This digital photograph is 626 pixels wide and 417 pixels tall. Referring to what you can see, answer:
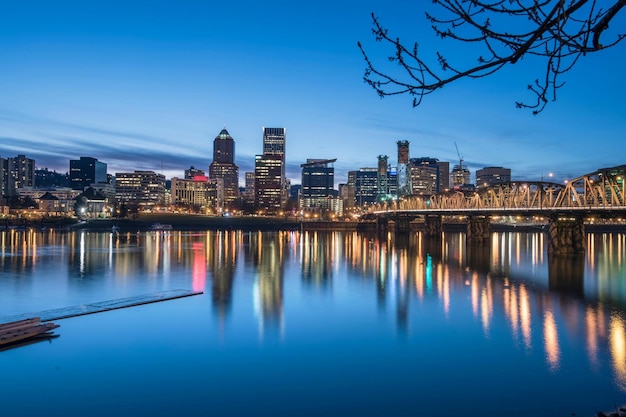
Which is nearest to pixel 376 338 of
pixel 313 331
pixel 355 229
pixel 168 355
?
pixel 313 331

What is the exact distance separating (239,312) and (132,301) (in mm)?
6908

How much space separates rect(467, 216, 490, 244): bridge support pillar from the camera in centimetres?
10121

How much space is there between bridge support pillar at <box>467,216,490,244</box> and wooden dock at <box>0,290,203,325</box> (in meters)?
78.2

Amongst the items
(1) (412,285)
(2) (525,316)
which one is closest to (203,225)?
(1) (412,285)

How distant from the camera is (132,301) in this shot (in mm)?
30016

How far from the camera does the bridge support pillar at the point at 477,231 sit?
101 metres

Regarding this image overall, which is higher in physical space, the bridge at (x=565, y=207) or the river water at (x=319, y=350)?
the bridge at (x=565, y=207)

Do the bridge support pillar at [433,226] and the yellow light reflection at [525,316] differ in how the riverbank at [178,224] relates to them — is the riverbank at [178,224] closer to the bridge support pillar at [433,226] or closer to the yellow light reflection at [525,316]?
the bridge support pillar at [433,226]

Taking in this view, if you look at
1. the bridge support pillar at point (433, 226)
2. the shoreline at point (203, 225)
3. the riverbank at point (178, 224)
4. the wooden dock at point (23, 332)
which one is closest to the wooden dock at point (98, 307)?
the wooden dock at point (23, 332)

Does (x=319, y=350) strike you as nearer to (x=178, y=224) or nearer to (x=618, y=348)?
(x=618, y=348)

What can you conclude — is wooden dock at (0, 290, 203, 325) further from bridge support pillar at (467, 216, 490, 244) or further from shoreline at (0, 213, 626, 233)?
shoreline at (0, 213, 626, 233)

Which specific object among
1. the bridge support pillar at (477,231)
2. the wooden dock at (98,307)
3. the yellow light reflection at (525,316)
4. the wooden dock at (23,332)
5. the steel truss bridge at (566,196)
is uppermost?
the steel truss bridge at (566,196)

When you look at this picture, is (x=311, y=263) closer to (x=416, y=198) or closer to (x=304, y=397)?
(x=304, y=397)

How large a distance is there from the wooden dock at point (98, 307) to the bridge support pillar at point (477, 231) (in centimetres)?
7821
